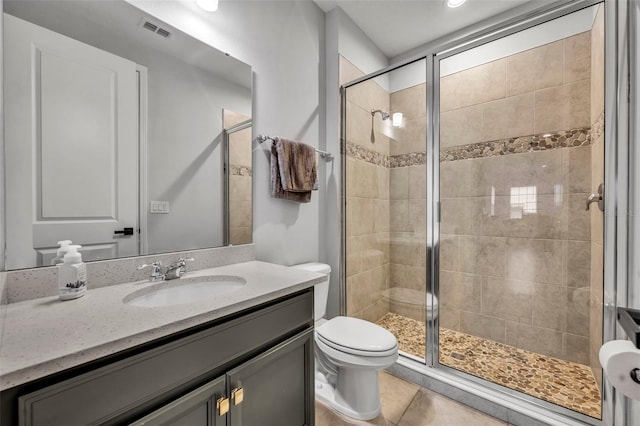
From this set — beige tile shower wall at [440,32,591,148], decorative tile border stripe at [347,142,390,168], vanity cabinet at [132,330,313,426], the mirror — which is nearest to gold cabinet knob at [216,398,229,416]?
vanity cabinet at [132,330,313,426]

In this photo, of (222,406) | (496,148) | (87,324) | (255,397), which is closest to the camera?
(87,324)

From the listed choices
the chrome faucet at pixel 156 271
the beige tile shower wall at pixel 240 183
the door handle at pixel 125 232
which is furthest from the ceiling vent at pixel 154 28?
the chrome faucet at pixel 156 271

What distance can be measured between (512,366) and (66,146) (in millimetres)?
2652

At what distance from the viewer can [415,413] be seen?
1447 millimetres

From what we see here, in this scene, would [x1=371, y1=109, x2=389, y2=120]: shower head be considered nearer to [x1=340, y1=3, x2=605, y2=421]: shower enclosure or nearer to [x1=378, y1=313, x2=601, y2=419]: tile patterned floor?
[x1=340, y1=3, x2=605, y2=421]: shower enclosure

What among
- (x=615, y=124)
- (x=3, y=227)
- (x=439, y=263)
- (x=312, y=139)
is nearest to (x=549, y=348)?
(x=439, y=263)

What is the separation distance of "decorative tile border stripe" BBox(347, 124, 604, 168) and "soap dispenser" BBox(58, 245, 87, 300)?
1.76 meters

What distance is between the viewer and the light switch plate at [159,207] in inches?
44.4

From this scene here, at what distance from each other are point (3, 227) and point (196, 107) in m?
0.81

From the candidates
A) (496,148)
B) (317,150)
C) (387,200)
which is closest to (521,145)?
(496,148)

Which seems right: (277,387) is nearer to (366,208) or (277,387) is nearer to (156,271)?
(156,271)

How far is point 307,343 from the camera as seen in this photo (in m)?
1.07

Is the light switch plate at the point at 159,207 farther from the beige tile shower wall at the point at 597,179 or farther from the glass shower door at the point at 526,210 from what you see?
the beige tile shower wall at the point at 597,179

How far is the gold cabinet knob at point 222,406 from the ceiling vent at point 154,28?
143 centimetres
